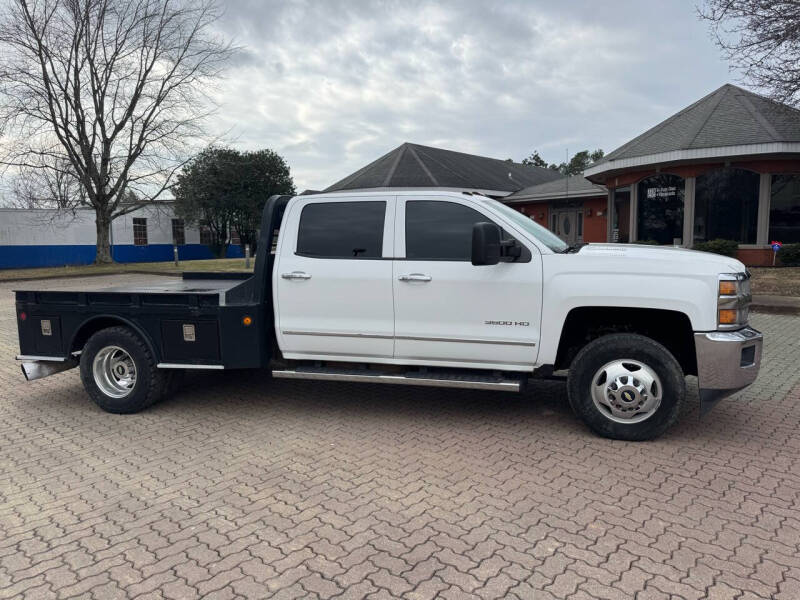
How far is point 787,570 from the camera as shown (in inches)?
117

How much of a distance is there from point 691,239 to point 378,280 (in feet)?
56.0

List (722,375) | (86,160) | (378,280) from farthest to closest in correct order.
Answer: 1. (86,160)
2. (378,280)
3. (722,375)

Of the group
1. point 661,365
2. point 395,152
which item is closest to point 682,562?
point 661,365

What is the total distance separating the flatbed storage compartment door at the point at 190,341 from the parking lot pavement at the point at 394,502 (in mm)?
594

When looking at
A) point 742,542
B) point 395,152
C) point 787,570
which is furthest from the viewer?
point 395,152

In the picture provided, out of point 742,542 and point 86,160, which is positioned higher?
point 86,160

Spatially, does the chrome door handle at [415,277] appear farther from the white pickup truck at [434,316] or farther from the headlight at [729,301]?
the headlight at [729,301]

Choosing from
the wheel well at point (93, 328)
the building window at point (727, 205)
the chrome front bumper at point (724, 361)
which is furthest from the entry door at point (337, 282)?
the building window at point (727, 205)

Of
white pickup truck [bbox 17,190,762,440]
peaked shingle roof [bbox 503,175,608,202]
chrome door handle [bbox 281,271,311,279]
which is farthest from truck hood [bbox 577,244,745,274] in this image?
peaked shingle roof [bbox 503,175,608,202]

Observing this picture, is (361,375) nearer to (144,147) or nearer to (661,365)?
(661,365)

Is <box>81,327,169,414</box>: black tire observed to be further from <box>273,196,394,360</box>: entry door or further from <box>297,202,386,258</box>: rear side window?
<box>297,202,386,258</box>: rear side window

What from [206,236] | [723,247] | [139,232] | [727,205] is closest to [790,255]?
[723,247]

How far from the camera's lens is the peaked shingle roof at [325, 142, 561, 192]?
29.1 meters

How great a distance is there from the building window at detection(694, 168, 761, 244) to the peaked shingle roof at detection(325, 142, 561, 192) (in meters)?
12.1
